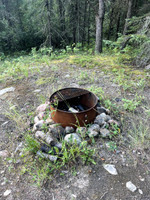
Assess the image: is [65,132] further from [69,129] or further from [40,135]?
[40,135]

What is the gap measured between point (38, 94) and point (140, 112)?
1989 millimetres

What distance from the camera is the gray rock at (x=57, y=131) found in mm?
1803

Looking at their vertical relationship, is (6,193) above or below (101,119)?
below

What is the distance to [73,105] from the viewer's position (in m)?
2.46

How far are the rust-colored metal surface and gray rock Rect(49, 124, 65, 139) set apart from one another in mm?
68

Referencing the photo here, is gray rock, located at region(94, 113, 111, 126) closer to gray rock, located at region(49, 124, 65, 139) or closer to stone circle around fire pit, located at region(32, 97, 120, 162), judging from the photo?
stone circle around fire pit, located at region(32, 97, 120, 162)

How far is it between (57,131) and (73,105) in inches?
28.9

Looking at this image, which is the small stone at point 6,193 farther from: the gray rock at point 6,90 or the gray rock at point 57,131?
the gray rock at point 6,90

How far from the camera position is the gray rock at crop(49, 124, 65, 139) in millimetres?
1803

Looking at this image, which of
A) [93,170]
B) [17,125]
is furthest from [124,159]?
[17,125]

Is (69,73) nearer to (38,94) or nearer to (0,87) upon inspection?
(38,94)

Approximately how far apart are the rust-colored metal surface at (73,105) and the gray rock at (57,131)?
0.07m

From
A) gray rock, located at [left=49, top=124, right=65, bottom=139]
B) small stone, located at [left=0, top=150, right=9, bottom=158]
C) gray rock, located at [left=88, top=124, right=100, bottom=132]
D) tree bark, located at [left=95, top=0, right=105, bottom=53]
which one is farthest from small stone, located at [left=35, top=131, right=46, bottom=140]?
tree bark, located at [left=95, top=0, right=105, bottom=53]

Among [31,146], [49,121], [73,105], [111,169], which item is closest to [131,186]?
[111,169]
